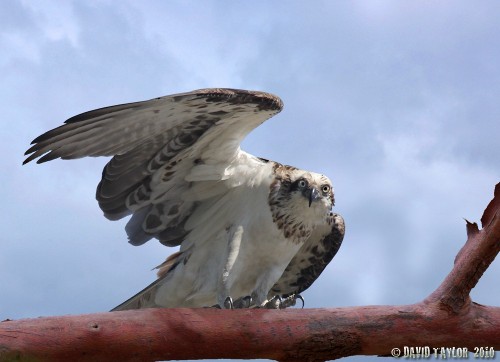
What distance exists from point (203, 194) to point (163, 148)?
0.58 meters

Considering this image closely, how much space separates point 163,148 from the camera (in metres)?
6.83

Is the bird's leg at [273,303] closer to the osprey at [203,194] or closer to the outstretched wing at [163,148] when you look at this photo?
the osprey at [203,194]

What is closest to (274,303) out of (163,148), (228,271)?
(228,271)

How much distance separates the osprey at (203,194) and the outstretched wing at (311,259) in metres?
0.14

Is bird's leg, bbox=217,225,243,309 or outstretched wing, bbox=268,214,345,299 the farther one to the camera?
outstretched wing, bbox=268,214,345,299

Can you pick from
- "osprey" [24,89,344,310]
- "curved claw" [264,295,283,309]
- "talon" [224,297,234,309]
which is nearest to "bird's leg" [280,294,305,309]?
"osprey" [24,89,344,310]

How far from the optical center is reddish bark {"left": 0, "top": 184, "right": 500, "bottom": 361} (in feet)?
17.3

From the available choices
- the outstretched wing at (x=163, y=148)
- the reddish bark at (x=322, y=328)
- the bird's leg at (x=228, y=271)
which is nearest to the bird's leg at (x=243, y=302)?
the bird's leg at (x=228, y=271)

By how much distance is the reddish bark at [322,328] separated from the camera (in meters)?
5.29

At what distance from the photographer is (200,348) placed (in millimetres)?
5414

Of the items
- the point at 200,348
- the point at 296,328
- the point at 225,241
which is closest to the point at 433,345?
the point at 296,328

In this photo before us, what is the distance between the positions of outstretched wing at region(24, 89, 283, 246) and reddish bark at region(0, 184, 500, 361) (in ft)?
5.43

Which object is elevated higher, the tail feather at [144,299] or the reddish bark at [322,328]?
the tail feather at [144,299]

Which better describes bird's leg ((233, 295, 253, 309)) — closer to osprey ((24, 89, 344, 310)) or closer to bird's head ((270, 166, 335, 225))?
osprey ((24, 89, 344, 310))
